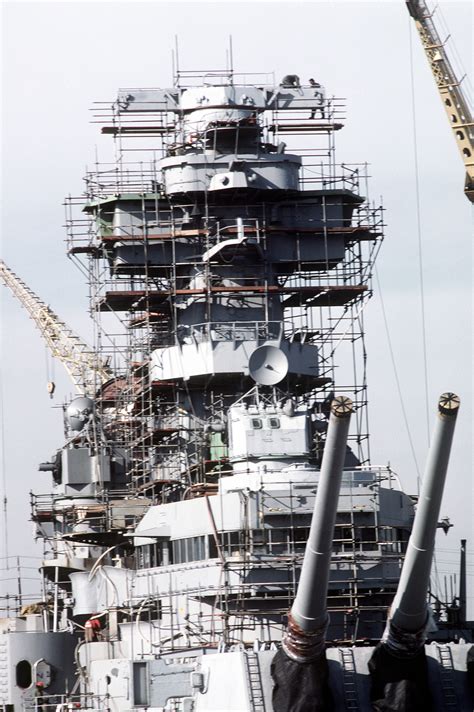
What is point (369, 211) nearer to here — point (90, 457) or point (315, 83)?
point (315, 83)

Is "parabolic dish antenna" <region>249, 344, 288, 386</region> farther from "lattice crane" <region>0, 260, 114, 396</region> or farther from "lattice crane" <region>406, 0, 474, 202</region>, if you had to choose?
"lattice crane" <region>0, 260, 114, 396</region>

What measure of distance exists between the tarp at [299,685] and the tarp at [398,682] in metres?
1.26

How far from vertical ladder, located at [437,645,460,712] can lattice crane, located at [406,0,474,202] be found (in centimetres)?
3377

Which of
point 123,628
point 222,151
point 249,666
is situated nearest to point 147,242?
point 222,151

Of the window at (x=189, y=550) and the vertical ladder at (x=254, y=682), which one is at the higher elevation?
the window at (x=189, y=550)

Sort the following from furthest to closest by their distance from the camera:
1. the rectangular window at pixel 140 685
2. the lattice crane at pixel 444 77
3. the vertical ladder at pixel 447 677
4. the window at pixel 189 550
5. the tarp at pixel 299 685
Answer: the lattice crane at pixel 444 77, the window at pixel 189 550, the rectangular window at pixel 140 685, the vertical ladder at pixel 447 677, the tarp at pixel 299 685

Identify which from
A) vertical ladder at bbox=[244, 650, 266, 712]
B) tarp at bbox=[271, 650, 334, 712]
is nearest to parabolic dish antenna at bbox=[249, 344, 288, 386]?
vertical ladder at bbox=[244, 650, 266, 712]

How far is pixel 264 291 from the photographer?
6781 centimetres

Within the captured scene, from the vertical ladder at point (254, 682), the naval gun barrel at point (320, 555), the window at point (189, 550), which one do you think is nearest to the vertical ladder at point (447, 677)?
the naval gun barrel at point (320, 555)

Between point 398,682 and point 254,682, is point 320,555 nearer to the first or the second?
point 398,682

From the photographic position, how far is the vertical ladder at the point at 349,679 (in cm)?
4581

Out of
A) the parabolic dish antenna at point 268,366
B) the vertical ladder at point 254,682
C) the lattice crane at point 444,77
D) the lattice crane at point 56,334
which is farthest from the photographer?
the lattice crane at point 56,334

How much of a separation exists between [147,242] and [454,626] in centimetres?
1730

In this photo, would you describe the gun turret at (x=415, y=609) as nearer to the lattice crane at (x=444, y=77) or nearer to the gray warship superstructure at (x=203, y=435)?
the gray warship superstructure at (x=203, y=435)
